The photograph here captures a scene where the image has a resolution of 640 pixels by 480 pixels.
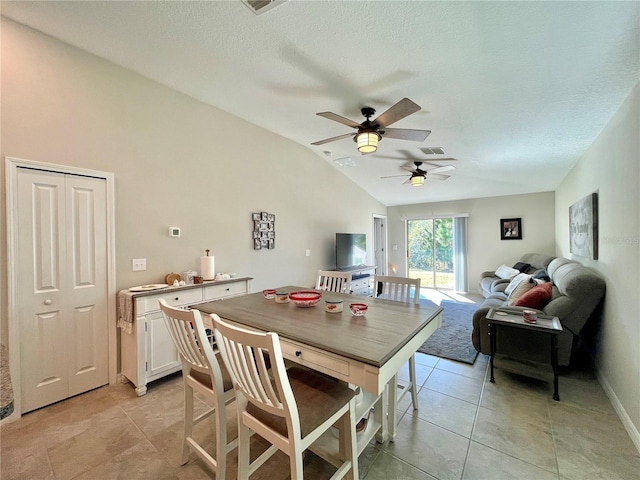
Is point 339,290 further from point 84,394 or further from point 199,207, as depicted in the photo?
point 84,394

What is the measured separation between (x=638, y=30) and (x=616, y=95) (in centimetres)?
75

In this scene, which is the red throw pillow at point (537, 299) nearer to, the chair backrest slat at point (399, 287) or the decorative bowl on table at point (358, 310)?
the chair backrest slat at point (399, 287)

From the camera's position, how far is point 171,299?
2637 mm

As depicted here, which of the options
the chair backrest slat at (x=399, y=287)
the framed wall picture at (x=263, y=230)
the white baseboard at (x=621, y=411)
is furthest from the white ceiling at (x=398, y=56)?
the white baseboard at (x=621, y=411)

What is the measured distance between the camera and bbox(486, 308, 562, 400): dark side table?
2.27 m

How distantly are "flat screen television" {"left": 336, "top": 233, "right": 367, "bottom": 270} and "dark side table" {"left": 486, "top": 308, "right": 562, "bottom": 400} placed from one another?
298 centimetres

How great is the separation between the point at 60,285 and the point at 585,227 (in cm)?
531

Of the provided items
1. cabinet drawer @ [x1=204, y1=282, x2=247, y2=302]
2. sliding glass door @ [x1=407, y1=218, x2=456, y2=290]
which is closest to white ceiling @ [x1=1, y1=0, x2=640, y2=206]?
cabinet drawer @ [x1=204, y1=282, x2=247, y2=302]

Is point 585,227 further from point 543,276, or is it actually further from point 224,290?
point 224,290

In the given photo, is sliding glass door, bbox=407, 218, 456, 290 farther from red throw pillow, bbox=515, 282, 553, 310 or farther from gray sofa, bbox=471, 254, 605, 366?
gray sofa, bbox=471, 254, 605, 366

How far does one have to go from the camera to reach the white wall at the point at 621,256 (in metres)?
1.85

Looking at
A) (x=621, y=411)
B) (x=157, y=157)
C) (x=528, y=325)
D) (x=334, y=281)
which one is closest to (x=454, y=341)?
(x=528, y=325)

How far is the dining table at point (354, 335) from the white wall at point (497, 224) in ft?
17.6

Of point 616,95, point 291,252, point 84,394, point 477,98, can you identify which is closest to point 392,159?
point 477,98
